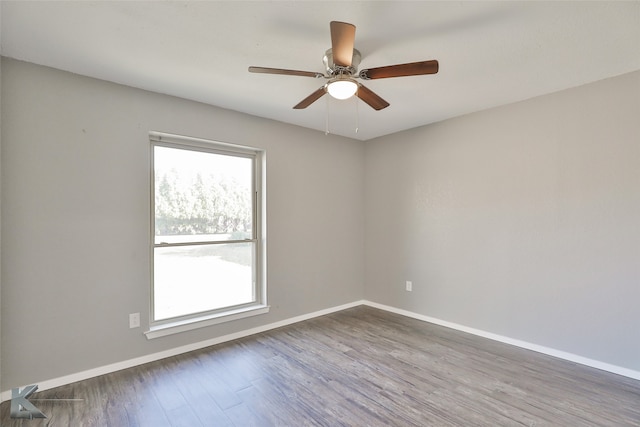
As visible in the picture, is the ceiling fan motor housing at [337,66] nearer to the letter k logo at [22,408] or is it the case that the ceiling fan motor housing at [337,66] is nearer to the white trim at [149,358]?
the white trim at [149,358]

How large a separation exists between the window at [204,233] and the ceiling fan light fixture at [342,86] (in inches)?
66.7

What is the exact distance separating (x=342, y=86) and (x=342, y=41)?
1.05ft

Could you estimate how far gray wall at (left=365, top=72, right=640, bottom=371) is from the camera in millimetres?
2469

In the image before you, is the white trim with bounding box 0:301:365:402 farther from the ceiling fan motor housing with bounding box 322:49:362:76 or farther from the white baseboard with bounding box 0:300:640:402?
the ceiling fan motor housing with bounding box 322:49:362:76

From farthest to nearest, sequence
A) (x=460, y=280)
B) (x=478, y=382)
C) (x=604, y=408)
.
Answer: (x=460, y=280), (x=478, y=382), (x=604, y=408)

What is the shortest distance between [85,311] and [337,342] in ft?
7.38

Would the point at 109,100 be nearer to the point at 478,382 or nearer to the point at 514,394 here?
the point at 478,382

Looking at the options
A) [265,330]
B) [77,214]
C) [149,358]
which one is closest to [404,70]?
[77,214]

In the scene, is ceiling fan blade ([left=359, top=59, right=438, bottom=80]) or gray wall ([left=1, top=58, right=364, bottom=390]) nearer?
ceiling fan blade ([left=359, top=59, right=438, bottom=80])

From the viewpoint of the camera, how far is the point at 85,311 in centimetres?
239

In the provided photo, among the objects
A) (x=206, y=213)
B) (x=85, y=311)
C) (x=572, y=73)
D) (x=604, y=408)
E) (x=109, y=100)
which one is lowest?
(x=604, y=408)

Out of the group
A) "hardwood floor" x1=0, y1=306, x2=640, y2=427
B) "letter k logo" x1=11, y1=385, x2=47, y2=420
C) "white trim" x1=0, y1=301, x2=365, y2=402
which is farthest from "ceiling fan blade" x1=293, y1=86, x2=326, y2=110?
"letter k logo" x1=11, y1=385, x2=47, y2=420

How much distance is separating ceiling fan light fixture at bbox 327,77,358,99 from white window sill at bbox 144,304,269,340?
246 cm

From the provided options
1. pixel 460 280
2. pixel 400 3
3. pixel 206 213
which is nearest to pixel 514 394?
pixel 460 280
